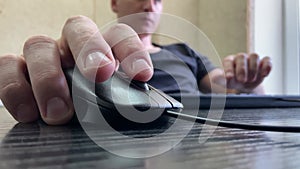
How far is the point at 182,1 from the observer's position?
1.67 meters

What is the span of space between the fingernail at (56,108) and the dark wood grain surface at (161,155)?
0.04 m

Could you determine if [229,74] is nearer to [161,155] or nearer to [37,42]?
[37,42]

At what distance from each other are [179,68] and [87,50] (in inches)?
33.7

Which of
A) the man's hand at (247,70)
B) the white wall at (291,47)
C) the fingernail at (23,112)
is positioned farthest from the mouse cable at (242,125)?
the white wall at (291,47)

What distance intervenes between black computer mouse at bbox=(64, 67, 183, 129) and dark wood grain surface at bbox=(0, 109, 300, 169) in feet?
0.07

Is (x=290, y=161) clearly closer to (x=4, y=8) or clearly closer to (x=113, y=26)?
(x=113, y=26)

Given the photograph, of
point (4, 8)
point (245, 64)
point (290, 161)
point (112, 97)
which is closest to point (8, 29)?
point (4, 8)

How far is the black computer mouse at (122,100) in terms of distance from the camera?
259mm

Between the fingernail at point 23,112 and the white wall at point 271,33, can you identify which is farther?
the white wall at point 271,33

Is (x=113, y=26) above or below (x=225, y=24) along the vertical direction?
above

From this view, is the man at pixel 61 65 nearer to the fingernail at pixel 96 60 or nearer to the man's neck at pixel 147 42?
the fingernail at pixel 96 60

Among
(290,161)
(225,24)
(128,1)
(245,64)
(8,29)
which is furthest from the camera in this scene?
(225,24)

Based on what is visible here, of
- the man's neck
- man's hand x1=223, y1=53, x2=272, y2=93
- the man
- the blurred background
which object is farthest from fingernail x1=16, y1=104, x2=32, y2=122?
the blurred background

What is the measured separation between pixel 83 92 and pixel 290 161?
171mm
